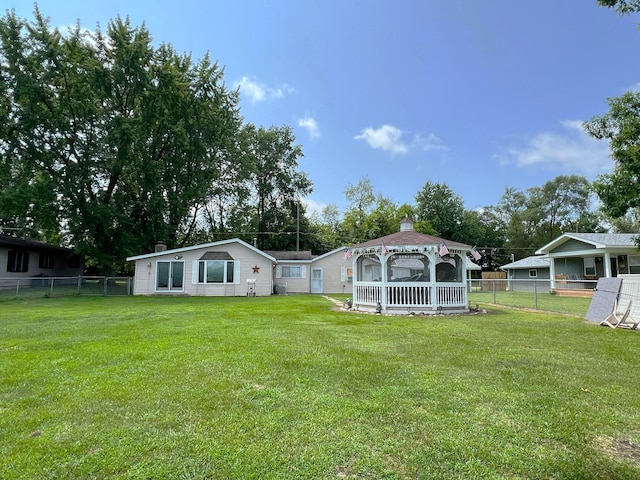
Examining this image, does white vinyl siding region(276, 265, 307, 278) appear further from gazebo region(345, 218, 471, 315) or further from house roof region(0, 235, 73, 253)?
house roof region(0, 235, 73, 253)

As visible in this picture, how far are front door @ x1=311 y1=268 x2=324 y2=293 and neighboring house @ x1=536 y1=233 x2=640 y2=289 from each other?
1337cm

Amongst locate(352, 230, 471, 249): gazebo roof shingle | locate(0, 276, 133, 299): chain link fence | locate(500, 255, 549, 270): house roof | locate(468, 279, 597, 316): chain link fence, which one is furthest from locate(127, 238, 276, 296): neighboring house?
locate(500, 255, 549, 270): house roof

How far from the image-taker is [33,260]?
22766 millimetres

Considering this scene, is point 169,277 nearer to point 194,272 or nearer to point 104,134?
point 194,272

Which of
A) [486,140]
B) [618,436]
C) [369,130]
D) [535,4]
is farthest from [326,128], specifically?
[618,436]

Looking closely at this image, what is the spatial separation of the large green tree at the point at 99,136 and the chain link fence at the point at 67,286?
Result: 3.11m

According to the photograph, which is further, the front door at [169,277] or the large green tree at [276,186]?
the large green tree at [276,186]

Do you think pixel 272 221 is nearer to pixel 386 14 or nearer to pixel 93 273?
pixel 93 273

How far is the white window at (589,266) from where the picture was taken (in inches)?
895

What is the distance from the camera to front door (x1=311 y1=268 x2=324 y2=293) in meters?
23.5

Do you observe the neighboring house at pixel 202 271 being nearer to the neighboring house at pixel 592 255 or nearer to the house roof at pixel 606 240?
the neighboring house at pixel 592 255

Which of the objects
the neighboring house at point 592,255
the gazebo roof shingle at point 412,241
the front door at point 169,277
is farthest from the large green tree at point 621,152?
the front door at point 169,277

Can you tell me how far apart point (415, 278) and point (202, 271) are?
508 inches

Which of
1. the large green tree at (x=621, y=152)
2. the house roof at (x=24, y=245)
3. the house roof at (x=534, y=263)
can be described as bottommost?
the house roof at (x=534, y=263)
